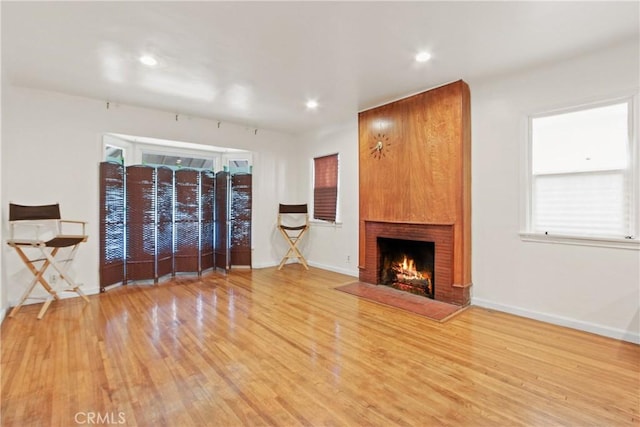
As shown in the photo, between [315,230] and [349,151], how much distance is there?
5.28 ft

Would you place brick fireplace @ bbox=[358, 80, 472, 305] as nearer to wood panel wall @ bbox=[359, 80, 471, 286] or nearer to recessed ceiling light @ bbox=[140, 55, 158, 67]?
wood panel wall @ bbox=[359, 80, 471, 286]

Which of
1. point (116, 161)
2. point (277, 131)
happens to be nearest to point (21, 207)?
point (116, 161)

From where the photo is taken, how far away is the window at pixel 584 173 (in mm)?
2684

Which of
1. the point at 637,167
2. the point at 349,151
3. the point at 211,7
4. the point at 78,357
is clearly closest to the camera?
the point at 211,7

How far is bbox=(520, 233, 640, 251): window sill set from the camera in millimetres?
2625

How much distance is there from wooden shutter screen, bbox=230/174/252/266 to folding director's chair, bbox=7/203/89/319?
2.15 meters

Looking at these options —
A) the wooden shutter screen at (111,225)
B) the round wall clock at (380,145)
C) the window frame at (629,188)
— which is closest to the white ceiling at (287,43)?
the window frame at (629,188)

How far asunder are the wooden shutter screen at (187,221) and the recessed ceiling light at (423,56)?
3729 millimetres

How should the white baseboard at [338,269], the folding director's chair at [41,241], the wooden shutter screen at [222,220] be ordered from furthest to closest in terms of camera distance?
1. the wooden shutter screen at [222,220]
2. the white baseboard at [338,269]
3. the folding director's chair at [41,241]

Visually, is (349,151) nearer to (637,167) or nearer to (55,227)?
(637,167)

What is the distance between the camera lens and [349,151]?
5148 millimetres

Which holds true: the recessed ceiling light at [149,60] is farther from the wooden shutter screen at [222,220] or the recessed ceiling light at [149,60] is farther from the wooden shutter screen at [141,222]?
the wooden shutter screen at [222,220]

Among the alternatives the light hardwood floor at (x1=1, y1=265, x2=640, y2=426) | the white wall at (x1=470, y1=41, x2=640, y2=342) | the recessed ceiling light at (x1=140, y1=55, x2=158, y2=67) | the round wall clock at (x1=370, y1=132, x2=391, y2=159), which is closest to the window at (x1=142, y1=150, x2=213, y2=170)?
the recessed ceiling light at (x1=140, y1=55, x2=158, y2=67)
